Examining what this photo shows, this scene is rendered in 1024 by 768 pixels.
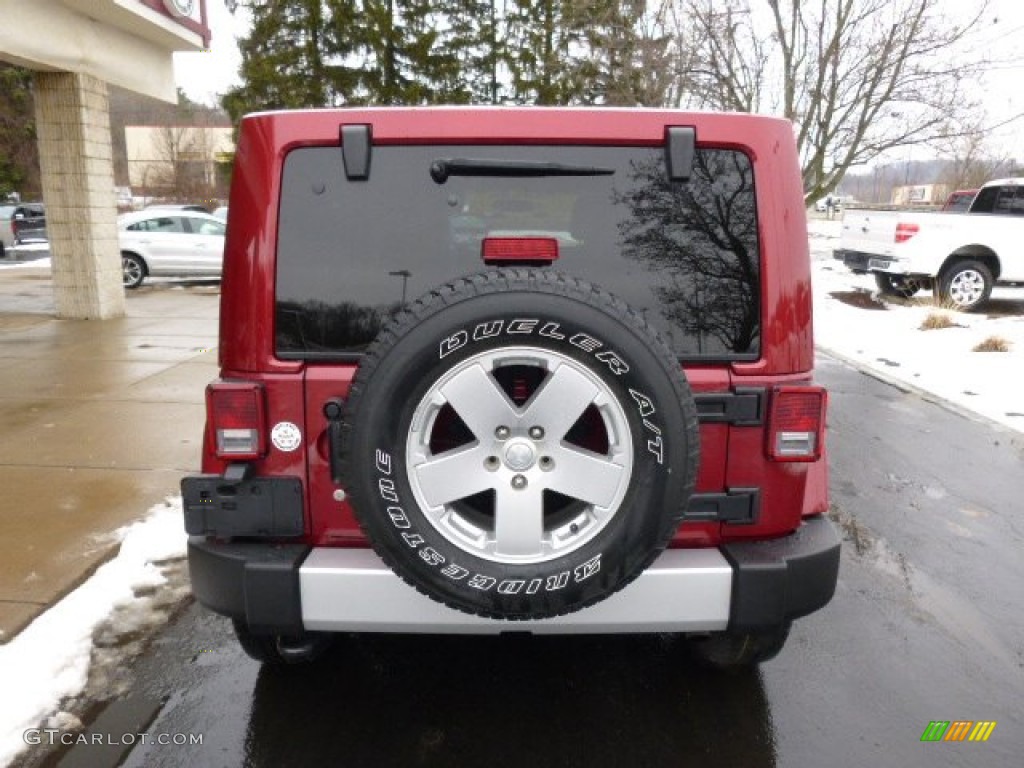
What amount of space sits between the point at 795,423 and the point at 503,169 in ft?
3.86

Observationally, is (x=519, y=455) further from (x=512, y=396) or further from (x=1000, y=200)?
(x=1000, y=200)

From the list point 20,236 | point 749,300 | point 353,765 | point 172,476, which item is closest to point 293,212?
point 749,300

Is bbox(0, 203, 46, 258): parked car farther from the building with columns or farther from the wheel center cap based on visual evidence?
the wheel center cap

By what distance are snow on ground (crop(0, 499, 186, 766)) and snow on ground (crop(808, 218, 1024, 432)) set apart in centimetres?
670

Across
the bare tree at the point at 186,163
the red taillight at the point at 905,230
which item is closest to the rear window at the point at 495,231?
the red taillight at the point at 905,230

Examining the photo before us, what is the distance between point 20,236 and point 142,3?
17344 mm

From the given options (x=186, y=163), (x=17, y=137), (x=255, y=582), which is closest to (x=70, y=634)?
(x=255, y=582)

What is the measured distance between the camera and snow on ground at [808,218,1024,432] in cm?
790

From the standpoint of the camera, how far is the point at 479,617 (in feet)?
7.55

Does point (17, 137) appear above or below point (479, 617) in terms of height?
above

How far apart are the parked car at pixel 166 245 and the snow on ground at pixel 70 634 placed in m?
13.6

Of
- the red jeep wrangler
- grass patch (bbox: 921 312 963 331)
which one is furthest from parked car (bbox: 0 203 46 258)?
the red jeep wrangler

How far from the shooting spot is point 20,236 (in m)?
24.5

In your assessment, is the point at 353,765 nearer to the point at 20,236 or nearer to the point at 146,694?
the point at 146,694
